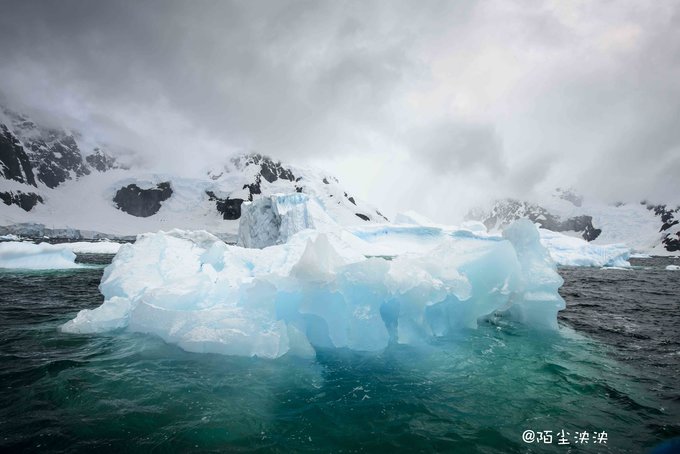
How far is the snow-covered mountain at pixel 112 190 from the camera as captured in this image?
10425 centimetres

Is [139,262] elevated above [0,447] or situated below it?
above

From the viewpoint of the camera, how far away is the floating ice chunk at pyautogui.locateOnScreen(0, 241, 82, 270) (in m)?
21.6

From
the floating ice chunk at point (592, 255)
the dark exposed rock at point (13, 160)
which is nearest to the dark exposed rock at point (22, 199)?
the dark exposed rock at point (13, 160)

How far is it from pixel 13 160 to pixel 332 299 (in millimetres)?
152038

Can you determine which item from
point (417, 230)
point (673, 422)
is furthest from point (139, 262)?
point (417, 230)

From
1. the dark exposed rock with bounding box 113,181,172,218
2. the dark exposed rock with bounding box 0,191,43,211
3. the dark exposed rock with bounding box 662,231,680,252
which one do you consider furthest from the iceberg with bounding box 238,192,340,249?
the dark exposed rock with bounding box 662,231,680,252

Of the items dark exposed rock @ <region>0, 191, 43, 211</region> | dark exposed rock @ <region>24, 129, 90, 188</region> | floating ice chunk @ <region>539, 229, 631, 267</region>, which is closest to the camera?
floating ice chunk @ <region>539, 229, 631, 267</region>

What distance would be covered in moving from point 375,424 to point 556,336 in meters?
6.58

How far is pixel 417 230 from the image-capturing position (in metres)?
43.7

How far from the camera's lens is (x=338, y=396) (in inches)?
185

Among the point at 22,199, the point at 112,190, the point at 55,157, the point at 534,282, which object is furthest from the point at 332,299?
the point at 55,157

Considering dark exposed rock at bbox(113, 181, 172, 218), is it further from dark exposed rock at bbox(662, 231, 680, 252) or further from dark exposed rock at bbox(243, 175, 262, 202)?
dark exposed rock at bbox(662, 231, 680, 252)

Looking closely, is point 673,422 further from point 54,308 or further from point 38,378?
point 54,308

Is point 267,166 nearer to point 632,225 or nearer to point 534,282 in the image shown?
point 534,282
